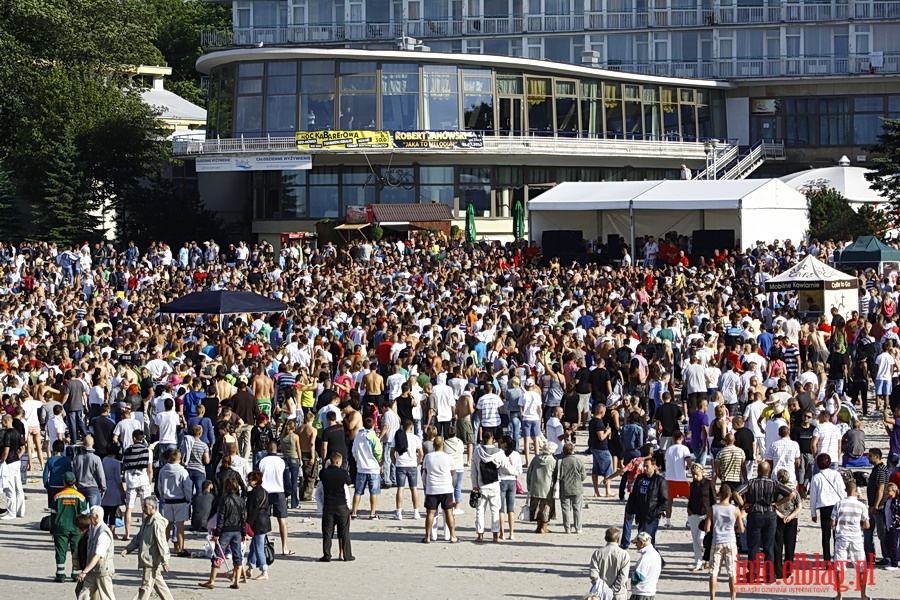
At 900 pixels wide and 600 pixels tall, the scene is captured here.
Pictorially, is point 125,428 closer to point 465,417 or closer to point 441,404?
point 441,404

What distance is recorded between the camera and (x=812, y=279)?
27078mm

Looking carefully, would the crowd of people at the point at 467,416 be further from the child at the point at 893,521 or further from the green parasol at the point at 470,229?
the green parasol at the point at 470,229

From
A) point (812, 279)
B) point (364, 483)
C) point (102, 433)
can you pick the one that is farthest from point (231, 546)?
point (812, 279)

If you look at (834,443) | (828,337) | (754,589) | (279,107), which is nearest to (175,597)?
(754,589)

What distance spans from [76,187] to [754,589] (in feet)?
138

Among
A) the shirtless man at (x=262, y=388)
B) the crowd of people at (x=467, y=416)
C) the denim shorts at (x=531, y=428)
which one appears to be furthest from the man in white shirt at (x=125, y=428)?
the denim shorts at (x=531, y=428)

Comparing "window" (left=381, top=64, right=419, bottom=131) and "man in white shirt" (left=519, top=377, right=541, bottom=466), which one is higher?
"window" (left=381, top=64, right=419, bottom=131)

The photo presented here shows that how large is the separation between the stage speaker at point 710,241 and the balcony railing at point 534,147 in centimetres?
1673

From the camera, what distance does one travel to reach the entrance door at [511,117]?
2173 inches

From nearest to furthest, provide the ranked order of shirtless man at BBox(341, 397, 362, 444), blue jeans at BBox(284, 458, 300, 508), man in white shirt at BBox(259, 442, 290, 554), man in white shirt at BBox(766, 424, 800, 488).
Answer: man in white shirt at BBox(259, 442, 290, 554) < man in white shirt at BBox(766, 424, 800, 488) < shirtless man at BBox(341, 397, 362, 444) < blue jeans at BBox(284, 458, 300, 508)

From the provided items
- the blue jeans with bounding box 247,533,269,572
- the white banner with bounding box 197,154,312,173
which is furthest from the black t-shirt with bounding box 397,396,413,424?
the white banner with bounding box 197,154,312,173

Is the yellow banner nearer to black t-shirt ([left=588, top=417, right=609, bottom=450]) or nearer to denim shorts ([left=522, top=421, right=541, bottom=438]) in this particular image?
denim shorts ([left=522, top=421, right=541, bottom=438])

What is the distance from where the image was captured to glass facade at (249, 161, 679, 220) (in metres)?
53.9

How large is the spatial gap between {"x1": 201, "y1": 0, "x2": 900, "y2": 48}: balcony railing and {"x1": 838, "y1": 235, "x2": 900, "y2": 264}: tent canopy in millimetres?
31898
